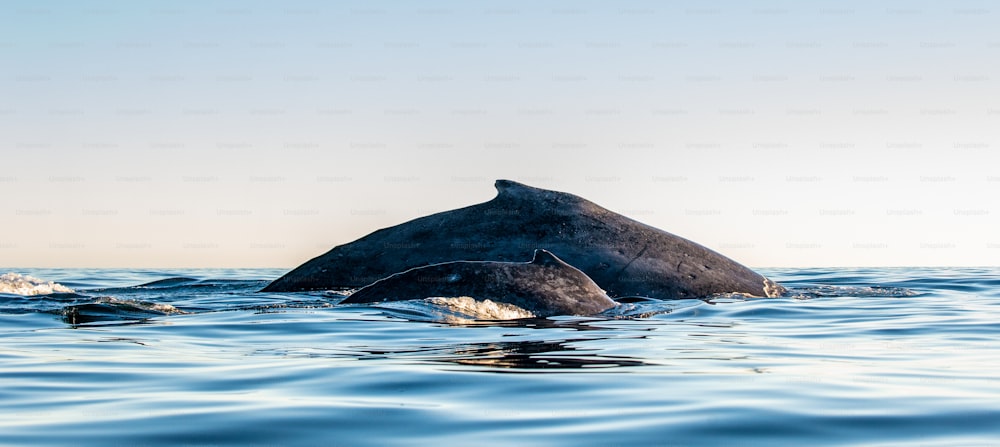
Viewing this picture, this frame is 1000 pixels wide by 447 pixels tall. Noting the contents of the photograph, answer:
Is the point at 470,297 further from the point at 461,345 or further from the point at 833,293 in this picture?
the point at 833,293

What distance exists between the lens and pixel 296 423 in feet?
15.5

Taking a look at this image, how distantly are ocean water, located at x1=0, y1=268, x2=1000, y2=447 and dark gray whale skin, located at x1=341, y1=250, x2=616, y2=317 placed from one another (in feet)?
1.02

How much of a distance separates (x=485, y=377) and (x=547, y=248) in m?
6.97

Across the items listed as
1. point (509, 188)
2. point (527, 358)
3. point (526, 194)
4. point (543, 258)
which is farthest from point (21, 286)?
point (527, 358)

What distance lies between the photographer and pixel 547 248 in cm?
1310

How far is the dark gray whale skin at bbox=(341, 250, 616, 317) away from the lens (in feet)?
34.0

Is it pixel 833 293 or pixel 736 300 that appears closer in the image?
pixel 736 300

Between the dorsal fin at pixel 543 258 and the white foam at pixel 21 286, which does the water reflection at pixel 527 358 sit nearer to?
the dorsal fin at pixel 543 258

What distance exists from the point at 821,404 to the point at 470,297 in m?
5.36

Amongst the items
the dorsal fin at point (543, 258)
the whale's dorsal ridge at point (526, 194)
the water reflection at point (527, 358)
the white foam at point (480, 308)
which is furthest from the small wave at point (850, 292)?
the water reflection at point (527, 358)

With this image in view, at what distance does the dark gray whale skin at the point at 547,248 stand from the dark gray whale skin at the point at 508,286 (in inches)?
75.2

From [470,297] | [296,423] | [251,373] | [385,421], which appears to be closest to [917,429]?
[385,421]

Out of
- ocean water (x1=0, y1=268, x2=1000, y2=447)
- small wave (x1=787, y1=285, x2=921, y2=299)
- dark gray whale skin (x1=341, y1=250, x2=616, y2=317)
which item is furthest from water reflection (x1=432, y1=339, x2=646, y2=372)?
small wave (x1=787, y1=285, x2=921, y2=299)

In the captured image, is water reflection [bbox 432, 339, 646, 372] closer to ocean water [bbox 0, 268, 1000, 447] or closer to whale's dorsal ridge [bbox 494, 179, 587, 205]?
ocean water [bbox 0, 268, 1000, 447]
